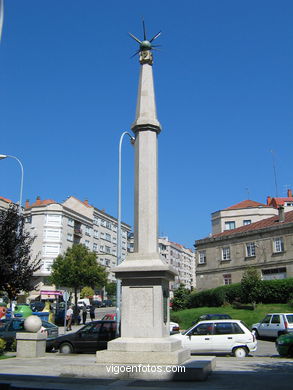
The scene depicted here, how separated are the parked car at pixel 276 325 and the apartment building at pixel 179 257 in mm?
85031

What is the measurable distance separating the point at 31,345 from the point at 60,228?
191 feet

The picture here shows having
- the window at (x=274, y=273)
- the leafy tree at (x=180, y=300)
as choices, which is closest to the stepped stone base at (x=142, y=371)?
the window at (x=274, y=273)

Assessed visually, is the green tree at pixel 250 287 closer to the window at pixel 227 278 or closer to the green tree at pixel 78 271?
the window at pixel 227 278

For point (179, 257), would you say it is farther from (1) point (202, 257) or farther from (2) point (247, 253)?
(2) point (247, 253)

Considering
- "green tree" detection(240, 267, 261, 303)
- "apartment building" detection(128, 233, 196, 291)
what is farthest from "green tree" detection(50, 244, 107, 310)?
"apartment building" detection(128, 233, 196, 291)

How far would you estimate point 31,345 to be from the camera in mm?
14445

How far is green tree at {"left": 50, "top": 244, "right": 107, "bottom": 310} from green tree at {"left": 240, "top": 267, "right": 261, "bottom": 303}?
2133 centimetres

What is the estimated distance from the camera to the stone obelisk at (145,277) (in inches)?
373

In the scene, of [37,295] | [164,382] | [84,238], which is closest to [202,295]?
[37,295]

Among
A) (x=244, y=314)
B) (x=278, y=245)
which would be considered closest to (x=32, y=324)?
(x=244, y=314)

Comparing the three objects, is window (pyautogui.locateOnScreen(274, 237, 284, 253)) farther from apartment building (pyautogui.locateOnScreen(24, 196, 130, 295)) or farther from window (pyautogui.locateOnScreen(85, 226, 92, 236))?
window (pyautogui.locateOnScreen(85, 226, 92, 236))

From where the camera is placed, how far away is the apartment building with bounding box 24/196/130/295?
69938 millimetres

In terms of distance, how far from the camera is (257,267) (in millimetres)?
42375

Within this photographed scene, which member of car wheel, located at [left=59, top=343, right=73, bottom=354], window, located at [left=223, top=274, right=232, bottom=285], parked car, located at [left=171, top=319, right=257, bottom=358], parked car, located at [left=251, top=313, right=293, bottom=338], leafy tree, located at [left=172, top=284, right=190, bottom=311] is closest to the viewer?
parked car, located at [left=171, top=319, right=257, bottom=358]
